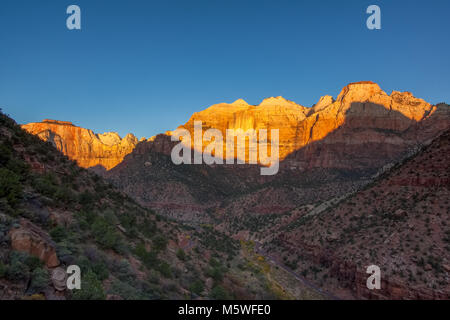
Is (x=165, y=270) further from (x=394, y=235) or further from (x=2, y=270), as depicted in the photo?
(x=394, y=235)

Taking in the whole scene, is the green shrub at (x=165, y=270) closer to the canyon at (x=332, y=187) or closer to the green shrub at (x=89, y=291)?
the green shrub at (x=89, y=291)

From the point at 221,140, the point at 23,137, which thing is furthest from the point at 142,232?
the point at 221,140

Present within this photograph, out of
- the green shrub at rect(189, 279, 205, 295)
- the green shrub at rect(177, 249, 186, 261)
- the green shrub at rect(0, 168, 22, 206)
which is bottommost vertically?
the green shrub at rect(189, 279, 205, 295)

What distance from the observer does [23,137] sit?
1817 cm

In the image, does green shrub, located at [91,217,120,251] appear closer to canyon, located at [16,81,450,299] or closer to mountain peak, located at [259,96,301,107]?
canyon, located at [16,81,450,299]

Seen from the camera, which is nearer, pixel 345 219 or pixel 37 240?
pixel 37 240

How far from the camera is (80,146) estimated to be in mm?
190000

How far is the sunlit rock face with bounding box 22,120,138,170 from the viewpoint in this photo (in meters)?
176

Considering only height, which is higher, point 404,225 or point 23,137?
point 23,137

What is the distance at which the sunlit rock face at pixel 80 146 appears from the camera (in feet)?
577

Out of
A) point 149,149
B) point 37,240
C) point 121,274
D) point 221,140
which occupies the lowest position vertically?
point 121,274

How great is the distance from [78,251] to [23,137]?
1156cm

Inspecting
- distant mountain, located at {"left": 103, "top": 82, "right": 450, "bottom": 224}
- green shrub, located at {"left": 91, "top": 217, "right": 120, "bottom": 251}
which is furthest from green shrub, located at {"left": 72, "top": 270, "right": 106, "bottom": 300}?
distant mountain, located at {"left": 103, "top": 82, "right": 450, "bottom": 224}

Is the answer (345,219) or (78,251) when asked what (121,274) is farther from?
(345,219)
